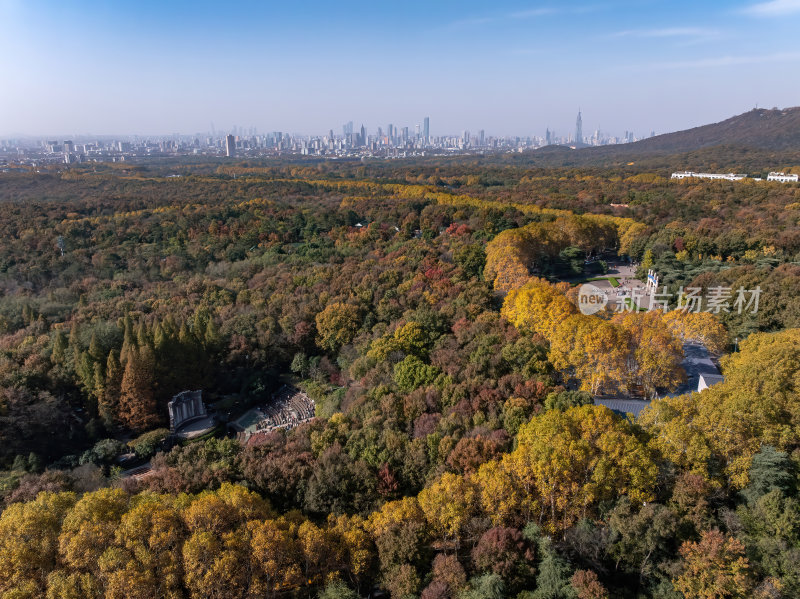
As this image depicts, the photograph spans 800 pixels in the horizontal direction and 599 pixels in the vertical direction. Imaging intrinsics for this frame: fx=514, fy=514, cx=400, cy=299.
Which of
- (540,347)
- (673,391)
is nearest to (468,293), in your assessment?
(540,347)

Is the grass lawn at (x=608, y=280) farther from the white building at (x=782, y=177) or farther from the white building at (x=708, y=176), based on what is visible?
the white building at (x=708, y=176)

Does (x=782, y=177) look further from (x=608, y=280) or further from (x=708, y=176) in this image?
(x=608, y=280)

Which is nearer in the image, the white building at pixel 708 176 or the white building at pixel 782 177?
the white building at pixel 782 177

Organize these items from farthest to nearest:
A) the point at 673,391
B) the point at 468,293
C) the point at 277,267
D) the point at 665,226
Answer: the point at 665,226
the point at 277,267
the point at 468,293
the point at 673,391

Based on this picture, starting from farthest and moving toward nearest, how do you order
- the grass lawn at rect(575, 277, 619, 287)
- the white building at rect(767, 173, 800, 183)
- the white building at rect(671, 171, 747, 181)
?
the white building at rect(671, 171, 747, 181) < the white building at rect(767, 173, 800, 183) < the grass lawn at rect(575, 277, 619, 287)

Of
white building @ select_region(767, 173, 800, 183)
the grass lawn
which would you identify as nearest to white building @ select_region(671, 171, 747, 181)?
white building @ select_region(767, 173, 800, 183)

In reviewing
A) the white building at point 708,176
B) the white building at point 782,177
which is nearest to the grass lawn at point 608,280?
the white building at point 782,177

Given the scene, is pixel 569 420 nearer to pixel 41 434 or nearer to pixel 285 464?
pixel 285 464

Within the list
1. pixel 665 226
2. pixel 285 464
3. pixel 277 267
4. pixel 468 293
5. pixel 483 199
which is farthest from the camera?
pixel 483 199

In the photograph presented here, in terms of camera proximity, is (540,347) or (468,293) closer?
(540,347)

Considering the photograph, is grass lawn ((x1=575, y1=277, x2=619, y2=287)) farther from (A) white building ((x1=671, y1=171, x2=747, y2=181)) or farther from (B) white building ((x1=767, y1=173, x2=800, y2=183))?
(A) white building ((x1=671, y1=171, x2=747, y2=181))

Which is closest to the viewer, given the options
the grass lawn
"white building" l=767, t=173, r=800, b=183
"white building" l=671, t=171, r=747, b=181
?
the grass lawn
